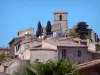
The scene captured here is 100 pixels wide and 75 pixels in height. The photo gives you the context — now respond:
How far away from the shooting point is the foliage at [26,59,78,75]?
72.1ft

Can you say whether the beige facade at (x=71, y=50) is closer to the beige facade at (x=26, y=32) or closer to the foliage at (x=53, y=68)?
the beige facade at (x=26, y=32)

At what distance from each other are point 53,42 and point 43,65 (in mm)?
51869

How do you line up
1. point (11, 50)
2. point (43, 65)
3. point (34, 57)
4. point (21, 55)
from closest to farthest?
point (43, 65)
point (34, 57)
point (21, 55)
point (11, 50)

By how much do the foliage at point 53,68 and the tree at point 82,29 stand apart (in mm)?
79623

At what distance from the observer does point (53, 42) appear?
73.9m

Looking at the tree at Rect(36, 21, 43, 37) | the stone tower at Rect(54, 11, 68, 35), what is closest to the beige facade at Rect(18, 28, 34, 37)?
the tree at Rect(36, 21, 43, 37)

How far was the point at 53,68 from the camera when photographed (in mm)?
22141

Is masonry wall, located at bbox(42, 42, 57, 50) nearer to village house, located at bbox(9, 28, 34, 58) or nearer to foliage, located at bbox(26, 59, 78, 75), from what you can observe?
village house, located at bbox(9, 28, 34, 58)

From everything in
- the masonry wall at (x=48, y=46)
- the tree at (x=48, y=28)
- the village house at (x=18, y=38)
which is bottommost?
the masonry wall at (x=48, y=46)

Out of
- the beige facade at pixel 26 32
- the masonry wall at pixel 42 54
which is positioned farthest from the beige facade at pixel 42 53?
the beige facade at pixel 26 32

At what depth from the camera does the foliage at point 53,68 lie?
865 inches

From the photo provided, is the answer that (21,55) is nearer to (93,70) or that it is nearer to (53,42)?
(53,42)

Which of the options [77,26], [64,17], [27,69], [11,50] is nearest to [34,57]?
[11,50]

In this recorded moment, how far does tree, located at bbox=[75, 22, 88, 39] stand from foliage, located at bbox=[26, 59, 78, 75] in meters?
79.6
